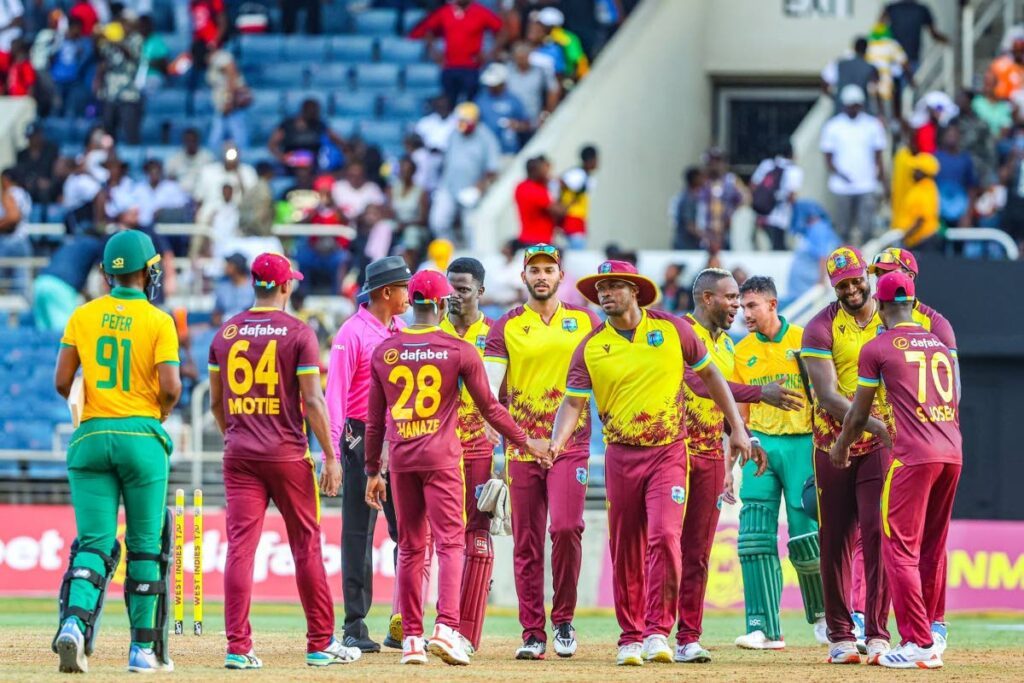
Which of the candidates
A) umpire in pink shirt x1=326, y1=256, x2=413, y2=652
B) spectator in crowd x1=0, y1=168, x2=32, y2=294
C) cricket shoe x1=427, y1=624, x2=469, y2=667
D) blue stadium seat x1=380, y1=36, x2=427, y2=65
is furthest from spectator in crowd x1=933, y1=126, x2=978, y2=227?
cricket shoe x1=427, y1=624, x2=469, y2=667

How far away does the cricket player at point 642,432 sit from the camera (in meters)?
13.3

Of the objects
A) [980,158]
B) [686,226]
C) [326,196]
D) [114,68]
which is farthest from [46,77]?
[980,158]

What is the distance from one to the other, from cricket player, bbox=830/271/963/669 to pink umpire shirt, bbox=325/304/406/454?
3.10 m

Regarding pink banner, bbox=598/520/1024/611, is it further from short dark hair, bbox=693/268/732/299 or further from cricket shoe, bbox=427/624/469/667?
cricket shoe, bbox=427/624/469/667

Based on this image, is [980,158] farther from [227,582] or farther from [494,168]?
[227,582]

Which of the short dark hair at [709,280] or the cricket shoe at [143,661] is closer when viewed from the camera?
Answer: the cricket shoe at [143,661]

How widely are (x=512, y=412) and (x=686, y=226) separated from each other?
1259 cm

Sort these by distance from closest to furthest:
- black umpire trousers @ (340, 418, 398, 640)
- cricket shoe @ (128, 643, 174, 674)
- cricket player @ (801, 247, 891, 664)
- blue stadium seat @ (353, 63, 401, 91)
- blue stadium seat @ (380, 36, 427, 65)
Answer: cricket shoe @ (128, 643, 174, 674), cricket player @ (801, 247, 891, 664), black umpire trousers @ (340, 418, 398, 640), blue stadium seat @ (353, 63, 401, 91), blue stadium seat @ (380, 36, 427, 65)

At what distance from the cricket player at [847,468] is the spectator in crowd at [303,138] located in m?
15.5

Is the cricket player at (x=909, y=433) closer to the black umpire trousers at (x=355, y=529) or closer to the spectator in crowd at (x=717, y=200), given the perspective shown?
the black umpire trousers at (x=355, y=529)

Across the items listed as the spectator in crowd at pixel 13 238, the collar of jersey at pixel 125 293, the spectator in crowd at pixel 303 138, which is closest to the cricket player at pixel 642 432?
the collar of jersey at pixel 125 293

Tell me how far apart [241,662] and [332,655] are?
1.98ft

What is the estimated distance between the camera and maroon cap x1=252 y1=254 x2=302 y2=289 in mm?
12578

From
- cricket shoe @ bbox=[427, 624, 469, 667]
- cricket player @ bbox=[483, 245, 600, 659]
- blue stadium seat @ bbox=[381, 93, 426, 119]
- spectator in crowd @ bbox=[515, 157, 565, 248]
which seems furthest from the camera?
blue stadium seat @ bbox=[381, 93, 426, 119]
